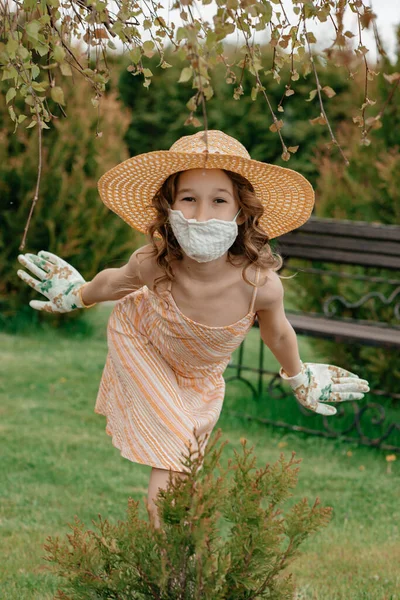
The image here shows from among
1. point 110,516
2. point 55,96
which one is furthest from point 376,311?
point 55,96

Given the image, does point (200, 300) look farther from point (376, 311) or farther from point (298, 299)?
point (298, 299)

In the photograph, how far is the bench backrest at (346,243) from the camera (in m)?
5.39

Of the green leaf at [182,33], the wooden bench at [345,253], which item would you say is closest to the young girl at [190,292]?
the green leaf at [182,33]

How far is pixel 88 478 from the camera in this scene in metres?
4.44

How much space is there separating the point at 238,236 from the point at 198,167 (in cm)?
31

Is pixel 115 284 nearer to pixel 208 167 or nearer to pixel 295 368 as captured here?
pixel 208 167

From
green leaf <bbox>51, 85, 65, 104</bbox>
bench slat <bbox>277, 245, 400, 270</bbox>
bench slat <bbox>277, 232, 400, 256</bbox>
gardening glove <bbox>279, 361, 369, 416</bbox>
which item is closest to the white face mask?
gardening glove <bbox>279, 361, 369, 416</bbox>

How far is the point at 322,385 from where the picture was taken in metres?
2.94

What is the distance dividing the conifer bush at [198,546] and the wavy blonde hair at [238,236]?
33.3 inches

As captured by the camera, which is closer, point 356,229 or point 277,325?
point 277,325

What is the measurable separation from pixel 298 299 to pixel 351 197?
950 millimetres

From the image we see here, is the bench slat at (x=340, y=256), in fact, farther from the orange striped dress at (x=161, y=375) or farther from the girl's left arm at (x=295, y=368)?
the orange striped dress at (x=161, y=375)

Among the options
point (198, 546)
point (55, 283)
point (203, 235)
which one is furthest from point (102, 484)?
point (198, 546)

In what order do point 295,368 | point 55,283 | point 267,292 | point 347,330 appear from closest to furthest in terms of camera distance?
1. point 267,292
2. point 295,368
3. point 55,283
4. point 347,330
